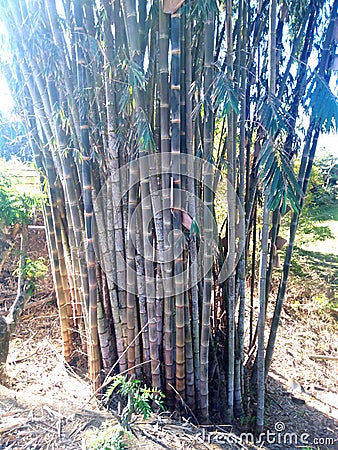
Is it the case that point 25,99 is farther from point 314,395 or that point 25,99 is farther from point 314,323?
point 314,323

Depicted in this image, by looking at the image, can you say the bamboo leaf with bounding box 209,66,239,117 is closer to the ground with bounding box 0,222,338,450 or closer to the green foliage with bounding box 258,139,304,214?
the green foliage with bounding box 258,139,304,214

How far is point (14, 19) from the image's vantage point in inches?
56.9

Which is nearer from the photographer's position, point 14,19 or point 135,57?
point 135,57

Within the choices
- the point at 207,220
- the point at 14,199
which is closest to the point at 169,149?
the point at 207,220

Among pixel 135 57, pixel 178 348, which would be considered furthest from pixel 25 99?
pixel 178 348

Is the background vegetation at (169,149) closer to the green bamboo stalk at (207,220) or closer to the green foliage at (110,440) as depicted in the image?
the green bamboo stalk at (207,220)

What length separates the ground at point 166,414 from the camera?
4.43 ft

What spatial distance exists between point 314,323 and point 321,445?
1.42 meters

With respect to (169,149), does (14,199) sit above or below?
below

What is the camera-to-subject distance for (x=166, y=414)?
163 centimetres

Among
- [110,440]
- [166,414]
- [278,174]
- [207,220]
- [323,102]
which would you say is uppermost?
[323,102]

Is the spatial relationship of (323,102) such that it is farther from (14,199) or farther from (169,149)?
(14,199)

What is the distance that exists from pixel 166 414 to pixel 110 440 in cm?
52

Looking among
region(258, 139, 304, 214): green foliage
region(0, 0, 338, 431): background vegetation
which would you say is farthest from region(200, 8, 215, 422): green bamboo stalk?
region(258, 139, 304, 214): green foliage
